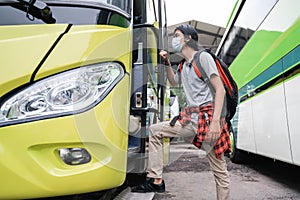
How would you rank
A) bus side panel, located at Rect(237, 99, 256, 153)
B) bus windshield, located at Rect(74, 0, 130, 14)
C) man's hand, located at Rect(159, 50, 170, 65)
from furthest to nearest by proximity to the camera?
bus side panel, located at Rect(237, 99, 256, 153) < man's hand, located at Rect(159, 50, 170, 65) < bus windshield, located at Rect(74, 0, 130, 14)

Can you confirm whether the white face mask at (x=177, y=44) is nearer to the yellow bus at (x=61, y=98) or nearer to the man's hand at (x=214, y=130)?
the man's hand at (x=214, y=130)

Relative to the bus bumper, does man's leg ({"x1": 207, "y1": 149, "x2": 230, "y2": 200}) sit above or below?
below

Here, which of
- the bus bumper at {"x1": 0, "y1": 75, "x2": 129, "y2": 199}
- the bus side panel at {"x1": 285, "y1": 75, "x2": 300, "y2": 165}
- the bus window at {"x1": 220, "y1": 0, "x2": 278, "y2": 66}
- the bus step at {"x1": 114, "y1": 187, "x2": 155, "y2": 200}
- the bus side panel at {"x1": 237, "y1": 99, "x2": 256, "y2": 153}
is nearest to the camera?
the bus bumper at {"x1": 0, "y1": 75, "x2": 129, "y2": 199}

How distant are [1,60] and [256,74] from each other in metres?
4.23

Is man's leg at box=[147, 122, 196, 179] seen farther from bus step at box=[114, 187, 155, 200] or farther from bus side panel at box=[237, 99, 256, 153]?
bus side panel at box=[237, 99, 256, 153]

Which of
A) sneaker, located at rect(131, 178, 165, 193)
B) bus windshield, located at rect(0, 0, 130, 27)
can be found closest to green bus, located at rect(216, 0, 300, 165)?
sneaker, located at rect(131, 178, 165, 193)

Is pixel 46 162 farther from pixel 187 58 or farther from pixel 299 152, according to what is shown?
pixel 299 152

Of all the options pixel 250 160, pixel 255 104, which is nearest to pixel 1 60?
pixel 255 104

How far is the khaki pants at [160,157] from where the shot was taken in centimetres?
239

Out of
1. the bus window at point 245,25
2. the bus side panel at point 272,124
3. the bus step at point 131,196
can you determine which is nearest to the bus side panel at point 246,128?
the bus side panel at point 272,124

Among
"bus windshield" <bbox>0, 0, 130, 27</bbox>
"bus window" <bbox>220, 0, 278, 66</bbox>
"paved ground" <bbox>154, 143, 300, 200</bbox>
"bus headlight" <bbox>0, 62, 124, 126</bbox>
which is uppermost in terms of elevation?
"bus window" <bbox>220, 0, 278, 66</bbox>

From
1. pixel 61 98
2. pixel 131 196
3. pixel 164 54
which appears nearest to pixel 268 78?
pixel 164 54

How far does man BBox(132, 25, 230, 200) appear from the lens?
225cm

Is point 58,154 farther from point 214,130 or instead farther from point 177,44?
point 177,44
